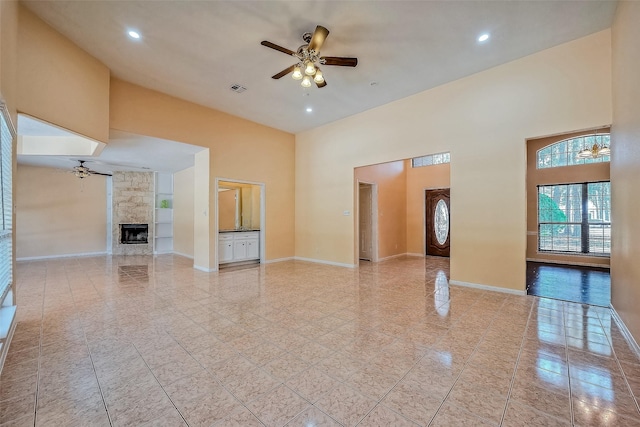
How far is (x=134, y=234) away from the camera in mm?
8773

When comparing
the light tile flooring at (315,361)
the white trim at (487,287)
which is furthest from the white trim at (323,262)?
the white trim at (487,287)

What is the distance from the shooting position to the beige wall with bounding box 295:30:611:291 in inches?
142

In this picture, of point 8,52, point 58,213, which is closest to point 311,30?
point 8,52

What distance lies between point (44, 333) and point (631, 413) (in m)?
5.04

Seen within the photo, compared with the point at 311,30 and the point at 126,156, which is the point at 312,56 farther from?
the point at 126,156

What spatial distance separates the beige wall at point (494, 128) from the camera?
361 cm

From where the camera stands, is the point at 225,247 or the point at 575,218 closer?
the point at 225,247

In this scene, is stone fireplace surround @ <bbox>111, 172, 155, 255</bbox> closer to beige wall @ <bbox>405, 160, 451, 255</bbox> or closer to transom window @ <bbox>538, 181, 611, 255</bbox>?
beige wall @ <bbox>405, 160, 451, 255</bbox>

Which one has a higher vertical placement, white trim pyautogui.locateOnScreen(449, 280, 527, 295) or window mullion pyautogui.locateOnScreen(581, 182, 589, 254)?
window mullion pyautogui.locateOnScreen(581, 182, 589, 254)

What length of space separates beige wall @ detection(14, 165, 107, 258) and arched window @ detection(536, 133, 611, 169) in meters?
13.4

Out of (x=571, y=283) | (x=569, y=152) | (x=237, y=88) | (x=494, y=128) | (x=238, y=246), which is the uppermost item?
(x=237, y=88)

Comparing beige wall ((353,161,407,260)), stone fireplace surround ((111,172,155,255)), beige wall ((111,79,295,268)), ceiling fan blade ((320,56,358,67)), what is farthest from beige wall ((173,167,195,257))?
ceiling fan blade ((320,56,358,67))

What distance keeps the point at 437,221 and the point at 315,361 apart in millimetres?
6969

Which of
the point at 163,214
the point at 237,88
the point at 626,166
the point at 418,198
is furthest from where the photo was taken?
the point at 163,214
